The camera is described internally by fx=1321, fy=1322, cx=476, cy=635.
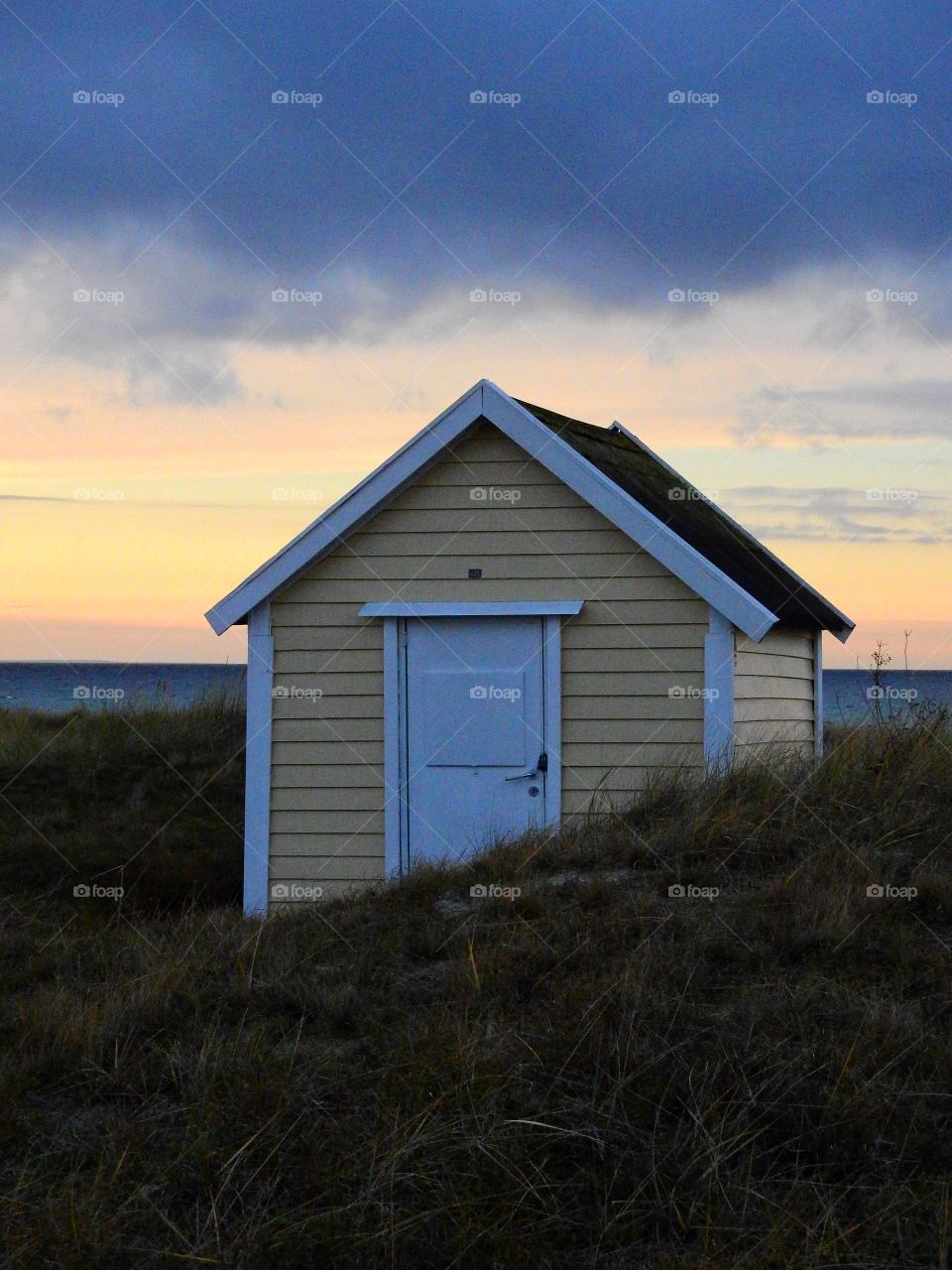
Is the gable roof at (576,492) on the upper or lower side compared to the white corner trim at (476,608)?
upper

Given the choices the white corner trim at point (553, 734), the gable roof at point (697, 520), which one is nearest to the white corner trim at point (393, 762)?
the white corner trim at point (553, 734)

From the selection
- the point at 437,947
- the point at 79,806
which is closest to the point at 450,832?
the point at 437,947

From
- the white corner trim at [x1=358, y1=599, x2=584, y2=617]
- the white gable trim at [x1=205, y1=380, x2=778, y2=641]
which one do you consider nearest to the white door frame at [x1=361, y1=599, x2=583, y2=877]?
the white corner trim at [x1=358, y1=599, x2=584, y2=617]

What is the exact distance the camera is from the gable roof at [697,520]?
37.8ft

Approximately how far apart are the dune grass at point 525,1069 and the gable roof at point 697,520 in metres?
3.86

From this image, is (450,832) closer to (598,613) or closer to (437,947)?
(598,613)

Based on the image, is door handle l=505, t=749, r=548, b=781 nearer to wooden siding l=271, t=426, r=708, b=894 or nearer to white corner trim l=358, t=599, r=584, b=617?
wooden siding l=271, t=426, r=708, b=894

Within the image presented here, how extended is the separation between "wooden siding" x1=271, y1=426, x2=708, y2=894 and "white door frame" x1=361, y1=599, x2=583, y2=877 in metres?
0.09

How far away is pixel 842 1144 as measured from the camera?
4.44 meters

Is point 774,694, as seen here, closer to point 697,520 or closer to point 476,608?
point 697,520

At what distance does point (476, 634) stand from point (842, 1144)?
6763mm

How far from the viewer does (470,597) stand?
35.8ft

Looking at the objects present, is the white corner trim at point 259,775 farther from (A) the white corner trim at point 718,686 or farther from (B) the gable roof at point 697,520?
(A) the white corner trim at point 718,686

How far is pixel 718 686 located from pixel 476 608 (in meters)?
2.05
